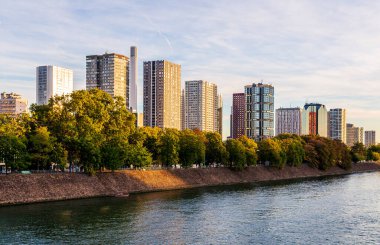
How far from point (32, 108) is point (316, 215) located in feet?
231

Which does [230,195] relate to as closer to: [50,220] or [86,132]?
[86,132]

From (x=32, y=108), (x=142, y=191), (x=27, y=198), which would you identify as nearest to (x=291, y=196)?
(x=142, y=191)

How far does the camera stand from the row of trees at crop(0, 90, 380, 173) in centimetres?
9888

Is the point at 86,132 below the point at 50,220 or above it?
above

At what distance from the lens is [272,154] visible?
165 metres

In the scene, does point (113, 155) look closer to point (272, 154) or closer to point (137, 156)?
point (137, 156)

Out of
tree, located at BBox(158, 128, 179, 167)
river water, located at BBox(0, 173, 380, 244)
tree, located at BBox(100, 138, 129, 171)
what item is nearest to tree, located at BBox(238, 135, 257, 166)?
tree, located at BBox(158, 128, 179, 167)

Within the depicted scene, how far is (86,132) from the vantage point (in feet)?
358

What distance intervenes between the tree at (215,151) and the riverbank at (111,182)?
343 cm

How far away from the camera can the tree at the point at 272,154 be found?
16475 cm

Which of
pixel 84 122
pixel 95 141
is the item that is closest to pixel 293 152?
pixel 95 141

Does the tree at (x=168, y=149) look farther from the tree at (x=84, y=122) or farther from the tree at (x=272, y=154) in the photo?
the tree at (x=272, y=154)

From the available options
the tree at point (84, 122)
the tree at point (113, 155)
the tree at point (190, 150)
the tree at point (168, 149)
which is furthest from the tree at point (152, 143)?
the tree at point (113, 155)

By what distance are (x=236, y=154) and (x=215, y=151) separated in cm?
708
